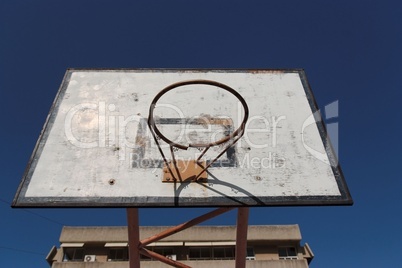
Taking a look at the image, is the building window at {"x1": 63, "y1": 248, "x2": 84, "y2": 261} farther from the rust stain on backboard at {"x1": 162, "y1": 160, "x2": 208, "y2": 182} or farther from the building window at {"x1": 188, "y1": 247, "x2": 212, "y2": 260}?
the rust stain on backboard at {"x1": 162, "y1": 160, "x2": 208, "y2": 182}

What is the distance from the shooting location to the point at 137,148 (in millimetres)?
4094

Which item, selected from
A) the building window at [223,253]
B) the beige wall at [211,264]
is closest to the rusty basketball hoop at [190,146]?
the beige wall at [211,264]

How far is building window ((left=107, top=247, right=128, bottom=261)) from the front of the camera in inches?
744

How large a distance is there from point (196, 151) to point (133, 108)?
111 cm

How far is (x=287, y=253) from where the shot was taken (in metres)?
19.3

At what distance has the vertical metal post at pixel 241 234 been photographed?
16.0 ft

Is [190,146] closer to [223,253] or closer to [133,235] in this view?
[133,235]

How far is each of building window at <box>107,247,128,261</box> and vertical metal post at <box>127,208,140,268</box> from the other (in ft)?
48.5

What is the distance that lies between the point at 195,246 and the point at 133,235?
49.1ft

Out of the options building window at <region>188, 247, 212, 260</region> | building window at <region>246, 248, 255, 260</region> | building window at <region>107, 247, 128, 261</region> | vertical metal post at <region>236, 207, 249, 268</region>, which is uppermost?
building window at <region>107, 247, 128, 261</region>

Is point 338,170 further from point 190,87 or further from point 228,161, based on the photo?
point 190,87

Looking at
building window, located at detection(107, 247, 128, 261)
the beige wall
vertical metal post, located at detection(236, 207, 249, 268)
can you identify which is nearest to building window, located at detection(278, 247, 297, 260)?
the beige wall

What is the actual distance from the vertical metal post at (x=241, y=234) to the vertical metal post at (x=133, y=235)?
1.38 metres

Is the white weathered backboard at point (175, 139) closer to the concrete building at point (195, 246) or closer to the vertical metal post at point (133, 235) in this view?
the vertical metal post at point (133, 235)
